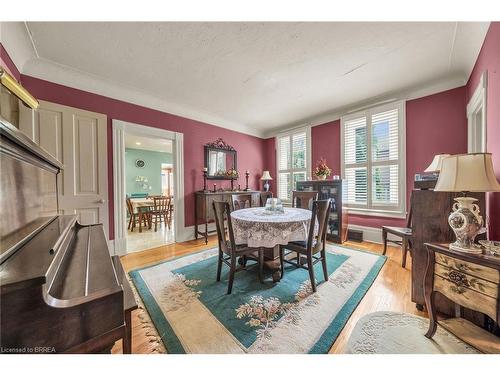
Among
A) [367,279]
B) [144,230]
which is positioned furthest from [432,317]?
[144,230]

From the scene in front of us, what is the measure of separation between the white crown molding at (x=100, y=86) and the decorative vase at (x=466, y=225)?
3921 millimetres

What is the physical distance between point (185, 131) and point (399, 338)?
396 cm

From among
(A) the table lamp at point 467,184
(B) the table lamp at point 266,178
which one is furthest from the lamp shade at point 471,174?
(B) the table lamp at point 266,178

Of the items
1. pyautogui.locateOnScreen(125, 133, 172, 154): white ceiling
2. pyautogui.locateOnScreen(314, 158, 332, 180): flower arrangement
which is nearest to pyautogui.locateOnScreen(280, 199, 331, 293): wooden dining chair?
pyautogui.locateOnScreen(314, 158, 332, 180): flower arrangement

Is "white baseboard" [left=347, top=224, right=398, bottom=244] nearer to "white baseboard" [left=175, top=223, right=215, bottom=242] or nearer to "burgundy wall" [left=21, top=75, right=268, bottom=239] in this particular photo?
"burgundy wall" [left=21, top=75, right=268, bottom=239]

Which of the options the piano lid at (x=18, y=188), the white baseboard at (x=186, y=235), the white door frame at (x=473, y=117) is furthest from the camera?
the white baseboard at (x=186, y=235)

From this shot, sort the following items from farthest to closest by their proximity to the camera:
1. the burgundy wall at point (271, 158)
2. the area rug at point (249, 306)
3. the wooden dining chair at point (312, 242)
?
1. the burgundy wall at point (271, 158)
2. the wooden dining chair at point (312, 242)
3. the area rug at point (249, 306)

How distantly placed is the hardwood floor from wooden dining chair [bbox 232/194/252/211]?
0.95 meters

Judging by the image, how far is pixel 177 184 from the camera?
366 centimetres

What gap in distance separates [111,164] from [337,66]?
3418 millimetres

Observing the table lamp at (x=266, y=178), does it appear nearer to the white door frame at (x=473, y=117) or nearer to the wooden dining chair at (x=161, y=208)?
the wooden dining chair at (x=161, y=208)

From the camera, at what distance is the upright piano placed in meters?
0.57

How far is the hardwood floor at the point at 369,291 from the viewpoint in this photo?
1.35m

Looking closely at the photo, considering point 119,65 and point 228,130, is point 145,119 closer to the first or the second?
point 119,65
